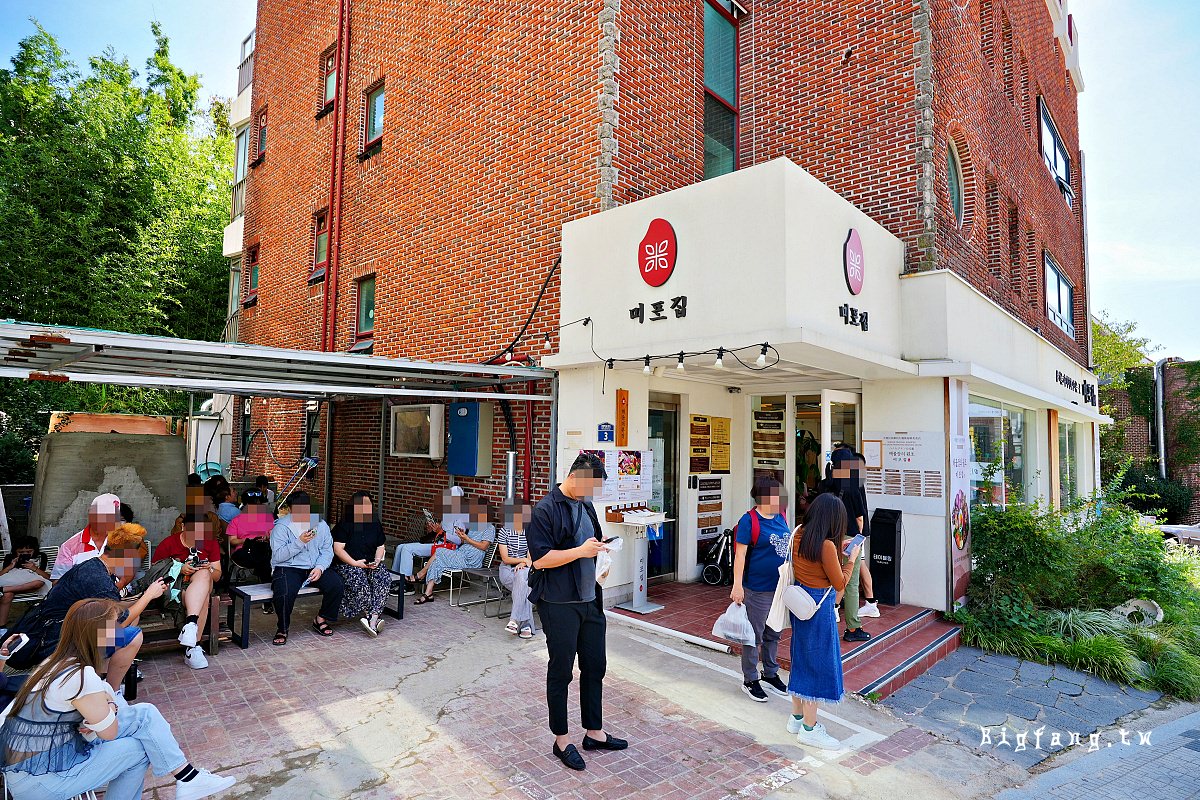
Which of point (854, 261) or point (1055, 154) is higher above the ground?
point (1055, 154)

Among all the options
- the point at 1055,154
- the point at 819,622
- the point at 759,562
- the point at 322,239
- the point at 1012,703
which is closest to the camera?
the point at 819,622

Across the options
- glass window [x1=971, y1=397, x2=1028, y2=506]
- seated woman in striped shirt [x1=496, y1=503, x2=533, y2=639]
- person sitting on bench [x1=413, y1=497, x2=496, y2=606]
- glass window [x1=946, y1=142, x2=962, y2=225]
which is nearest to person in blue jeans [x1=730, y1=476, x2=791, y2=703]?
seated woman in striped shirt [x1=496, y1=503, x2=533, y2=639]

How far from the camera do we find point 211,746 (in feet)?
13.2

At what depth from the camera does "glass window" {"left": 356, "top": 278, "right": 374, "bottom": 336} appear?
1202 centimetres

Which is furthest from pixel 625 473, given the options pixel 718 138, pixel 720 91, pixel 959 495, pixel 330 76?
pixel 330 76

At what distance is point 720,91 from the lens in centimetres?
970

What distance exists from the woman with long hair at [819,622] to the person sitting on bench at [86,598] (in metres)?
4.22

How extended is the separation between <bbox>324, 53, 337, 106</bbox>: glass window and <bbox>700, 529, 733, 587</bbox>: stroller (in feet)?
38.6

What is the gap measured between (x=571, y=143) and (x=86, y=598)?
6.60 meters

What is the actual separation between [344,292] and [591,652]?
1032 cm

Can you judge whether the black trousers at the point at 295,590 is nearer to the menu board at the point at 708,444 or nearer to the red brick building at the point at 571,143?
the red brick building at the point at 571,143

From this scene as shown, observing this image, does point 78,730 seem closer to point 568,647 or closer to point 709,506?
point 568,647

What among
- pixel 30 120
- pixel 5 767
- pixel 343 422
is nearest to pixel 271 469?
pixel 343 422

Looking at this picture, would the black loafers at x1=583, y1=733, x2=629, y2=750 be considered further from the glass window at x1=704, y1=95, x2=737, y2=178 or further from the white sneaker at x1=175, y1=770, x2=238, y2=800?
the glass window at x1=704, y1=95, x2=737, y2=178
